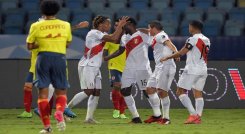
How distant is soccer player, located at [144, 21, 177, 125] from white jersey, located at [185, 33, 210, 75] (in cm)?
34

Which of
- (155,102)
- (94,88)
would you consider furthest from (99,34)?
(155,102)

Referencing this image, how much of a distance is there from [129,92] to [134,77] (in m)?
0.31

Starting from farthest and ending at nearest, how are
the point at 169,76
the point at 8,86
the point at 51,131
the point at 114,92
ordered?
the point at 8,86
the point at 114,92
the point at 169,76
the point at 51,131

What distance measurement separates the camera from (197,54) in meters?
15.2

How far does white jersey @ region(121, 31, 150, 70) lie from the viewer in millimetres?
15289

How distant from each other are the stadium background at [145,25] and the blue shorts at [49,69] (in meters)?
7.72

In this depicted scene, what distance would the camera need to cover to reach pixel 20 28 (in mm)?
23828

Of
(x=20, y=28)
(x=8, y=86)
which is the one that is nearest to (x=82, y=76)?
(x=8, y=86)

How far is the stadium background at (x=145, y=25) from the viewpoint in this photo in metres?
20.0

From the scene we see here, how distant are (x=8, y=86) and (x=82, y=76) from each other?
5.17 m

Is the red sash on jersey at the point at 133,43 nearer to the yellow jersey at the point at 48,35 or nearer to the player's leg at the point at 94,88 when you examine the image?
the player's leg at the point at 94,88

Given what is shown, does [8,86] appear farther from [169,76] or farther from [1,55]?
[169,76]

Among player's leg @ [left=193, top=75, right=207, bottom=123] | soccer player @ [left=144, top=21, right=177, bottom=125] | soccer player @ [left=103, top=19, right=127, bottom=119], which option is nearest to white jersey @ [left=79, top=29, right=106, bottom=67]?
soccer player @ [left=144, top=21, right=177, bottom=125]

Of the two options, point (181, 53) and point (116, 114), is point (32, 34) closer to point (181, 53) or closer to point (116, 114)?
point (181, 53)
